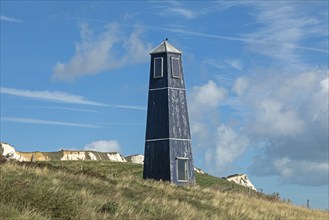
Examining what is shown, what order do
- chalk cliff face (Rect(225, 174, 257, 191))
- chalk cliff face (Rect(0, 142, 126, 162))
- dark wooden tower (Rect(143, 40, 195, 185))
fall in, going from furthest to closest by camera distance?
chalk cliff face (Rect(225, 174, 257, 191)) → chalk cliff face (Rect(0, 142, 126, 162)) → dark wooden tower (Rect(143, 40, 195, 185))

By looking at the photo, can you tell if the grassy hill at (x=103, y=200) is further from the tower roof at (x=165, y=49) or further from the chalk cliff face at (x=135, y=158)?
the chalk cliff face at (x=135, y=158)

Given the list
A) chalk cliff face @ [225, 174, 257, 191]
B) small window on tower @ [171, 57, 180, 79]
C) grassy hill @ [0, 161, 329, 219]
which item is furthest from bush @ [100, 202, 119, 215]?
chalk cliff face @ [225, 174, 257, 191]

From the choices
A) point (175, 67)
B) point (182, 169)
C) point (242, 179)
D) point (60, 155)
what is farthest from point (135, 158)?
point (175, 67)

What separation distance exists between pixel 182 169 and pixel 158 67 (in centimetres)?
735

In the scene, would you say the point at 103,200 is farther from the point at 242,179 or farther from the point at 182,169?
the point at 242,179

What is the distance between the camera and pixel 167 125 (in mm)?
41375

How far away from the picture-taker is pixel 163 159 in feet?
136

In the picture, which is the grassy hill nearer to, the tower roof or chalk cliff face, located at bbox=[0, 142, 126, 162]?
the tower roof

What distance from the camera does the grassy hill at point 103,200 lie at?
19750mm

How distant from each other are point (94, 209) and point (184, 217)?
165 inches

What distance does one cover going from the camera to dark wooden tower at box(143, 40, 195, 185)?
136 ft

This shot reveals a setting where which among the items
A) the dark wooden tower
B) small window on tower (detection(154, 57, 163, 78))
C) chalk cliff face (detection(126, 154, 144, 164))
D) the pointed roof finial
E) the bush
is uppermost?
chalk cliff face (detection(126, 154, 144, 164))

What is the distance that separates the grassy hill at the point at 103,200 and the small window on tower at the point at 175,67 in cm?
837

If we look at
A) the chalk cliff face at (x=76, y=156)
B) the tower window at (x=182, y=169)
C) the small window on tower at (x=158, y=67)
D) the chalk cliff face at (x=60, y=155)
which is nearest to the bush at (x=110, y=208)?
the tower window at (x=182, y=169)
